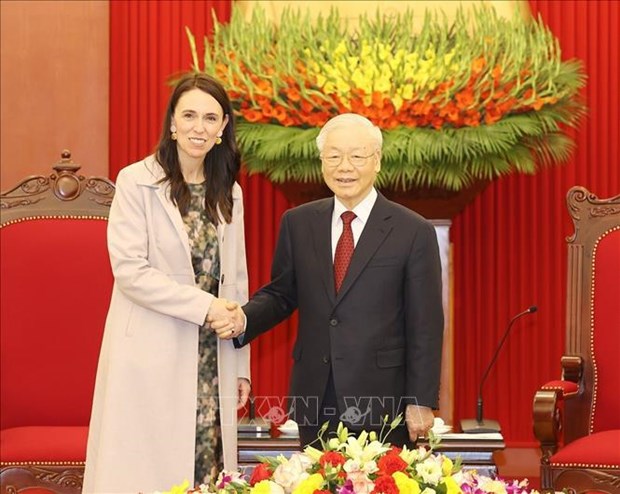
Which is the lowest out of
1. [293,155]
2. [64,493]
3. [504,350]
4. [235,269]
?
[64,493]

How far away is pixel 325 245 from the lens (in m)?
3.25

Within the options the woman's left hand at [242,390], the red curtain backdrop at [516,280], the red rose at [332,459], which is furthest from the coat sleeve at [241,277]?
the red curtain backdrop at [516,280]

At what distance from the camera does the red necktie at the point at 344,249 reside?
3.22 m

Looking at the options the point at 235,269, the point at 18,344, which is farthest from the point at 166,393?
the point at 18,344

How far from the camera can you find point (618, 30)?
5.09 meters

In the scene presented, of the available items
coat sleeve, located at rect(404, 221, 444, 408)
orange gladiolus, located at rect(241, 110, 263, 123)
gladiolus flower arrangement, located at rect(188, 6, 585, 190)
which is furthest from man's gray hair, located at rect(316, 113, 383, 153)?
orange gladiolus, located at rect(241, 110, 263, 123)

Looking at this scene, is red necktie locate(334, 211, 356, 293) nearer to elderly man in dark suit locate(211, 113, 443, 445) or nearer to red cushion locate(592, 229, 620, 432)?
elderly man in dark suit locate(211, 113, 443, 445)

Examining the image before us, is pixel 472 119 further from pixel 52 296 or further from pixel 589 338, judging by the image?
pixel 52 296

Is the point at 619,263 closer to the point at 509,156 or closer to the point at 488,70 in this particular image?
the point at 509,156

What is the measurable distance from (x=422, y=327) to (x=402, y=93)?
3.53ft

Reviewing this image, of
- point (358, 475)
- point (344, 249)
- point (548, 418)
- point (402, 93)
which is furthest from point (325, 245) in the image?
point (358, 475)

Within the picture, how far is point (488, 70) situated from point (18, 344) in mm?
1790

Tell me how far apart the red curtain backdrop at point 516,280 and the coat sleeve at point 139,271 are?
212cm

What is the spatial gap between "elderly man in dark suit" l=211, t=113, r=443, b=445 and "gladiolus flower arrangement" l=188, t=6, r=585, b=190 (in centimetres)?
77
